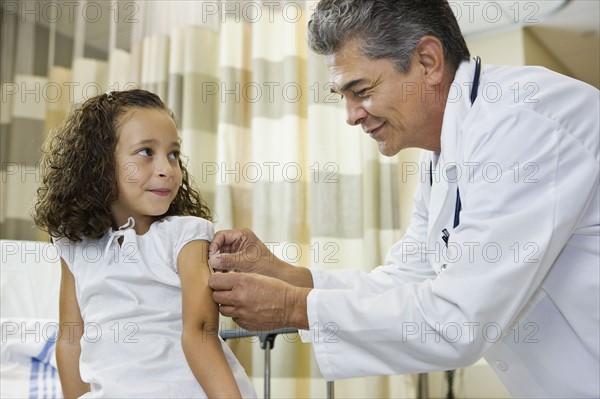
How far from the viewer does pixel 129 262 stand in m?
1.22

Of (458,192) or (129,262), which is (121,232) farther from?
(458,192)

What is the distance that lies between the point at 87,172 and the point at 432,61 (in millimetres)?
767

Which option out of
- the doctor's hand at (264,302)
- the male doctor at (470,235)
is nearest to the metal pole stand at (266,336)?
the male doctor at (470,235)

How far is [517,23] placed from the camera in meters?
3.24

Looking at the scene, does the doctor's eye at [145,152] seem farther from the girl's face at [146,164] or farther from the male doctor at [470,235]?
the male doctor at [470,235]

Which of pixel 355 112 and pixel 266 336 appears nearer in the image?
pixel 355 112

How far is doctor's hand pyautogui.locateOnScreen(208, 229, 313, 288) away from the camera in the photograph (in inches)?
51.4

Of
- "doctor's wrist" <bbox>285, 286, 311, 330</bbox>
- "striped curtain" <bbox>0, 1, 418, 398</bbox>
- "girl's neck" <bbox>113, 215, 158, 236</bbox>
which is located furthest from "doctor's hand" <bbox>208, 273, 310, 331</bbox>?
"striped curtain" <bbox>0, 1, 418, 398</bbox>

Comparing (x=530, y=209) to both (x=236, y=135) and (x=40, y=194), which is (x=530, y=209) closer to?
(x=40, y=194)

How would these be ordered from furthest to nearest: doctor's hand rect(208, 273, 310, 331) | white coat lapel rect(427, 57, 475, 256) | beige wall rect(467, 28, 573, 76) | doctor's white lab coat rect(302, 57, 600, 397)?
beige wall rect(467, 28, 573, 76) → white coat lapel rect(427, 57, 475, 256) → doctor's hand rect(208, 273, 310, 331) → doctor's white lab coat rect(302, 57, 600, 397)

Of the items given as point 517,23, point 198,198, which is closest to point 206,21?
point 198,198

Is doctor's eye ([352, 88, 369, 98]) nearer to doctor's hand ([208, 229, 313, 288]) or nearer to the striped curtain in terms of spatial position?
doctor's hand ([208, 229, 313, 288])

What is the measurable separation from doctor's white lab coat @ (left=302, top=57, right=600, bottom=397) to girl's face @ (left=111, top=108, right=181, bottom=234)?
35 cm

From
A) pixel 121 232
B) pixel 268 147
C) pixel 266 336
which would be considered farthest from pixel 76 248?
pixel 268 147
